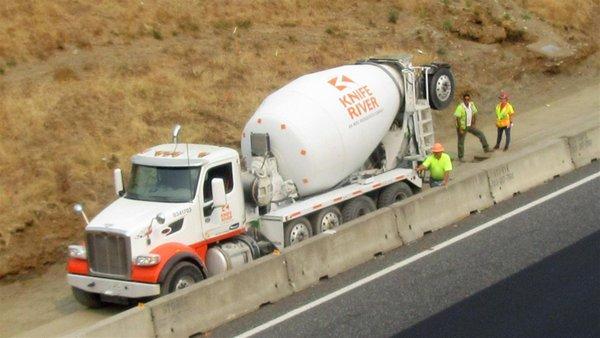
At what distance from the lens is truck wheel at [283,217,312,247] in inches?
746

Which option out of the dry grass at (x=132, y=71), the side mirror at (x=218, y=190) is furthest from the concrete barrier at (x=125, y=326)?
the dry grass at (x=132, y=71)

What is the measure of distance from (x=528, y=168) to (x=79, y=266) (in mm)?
10218

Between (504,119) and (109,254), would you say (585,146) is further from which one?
(109,254)

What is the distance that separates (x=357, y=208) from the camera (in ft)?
67.8

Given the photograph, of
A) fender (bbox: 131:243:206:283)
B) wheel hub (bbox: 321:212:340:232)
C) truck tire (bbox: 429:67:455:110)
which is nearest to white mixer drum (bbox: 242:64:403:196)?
wheel hub (bbox: 321:212:340:232)

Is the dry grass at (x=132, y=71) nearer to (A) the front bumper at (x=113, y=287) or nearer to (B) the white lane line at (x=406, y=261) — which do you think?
(A) the front bumper at (x=113, y=287)

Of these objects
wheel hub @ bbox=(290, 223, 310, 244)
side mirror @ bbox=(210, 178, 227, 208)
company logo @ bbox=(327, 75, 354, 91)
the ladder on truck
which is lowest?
wheel hub @ bbox=(290, 223, 310, 244)

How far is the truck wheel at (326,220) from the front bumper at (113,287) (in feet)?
13.7

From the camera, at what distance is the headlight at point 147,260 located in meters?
16.5

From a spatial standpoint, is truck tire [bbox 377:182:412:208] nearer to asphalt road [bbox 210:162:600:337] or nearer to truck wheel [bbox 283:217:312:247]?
asphalt road [bbox 210:162:600:337]

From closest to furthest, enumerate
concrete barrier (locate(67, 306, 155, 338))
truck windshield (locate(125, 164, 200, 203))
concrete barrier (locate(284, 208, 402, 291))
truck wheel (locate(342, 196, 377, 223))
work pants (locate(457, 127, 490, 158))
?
concrete barrier (locate(67, 306, 155, 338)) < concrete barrier (locate(284, 208, 402, 291)) < truck windshield (locate(125, 164, 200, 203)) < truck wheel (locate(342, 196, 377, 223)) < work pants (locate(457, 127, 490, 158))

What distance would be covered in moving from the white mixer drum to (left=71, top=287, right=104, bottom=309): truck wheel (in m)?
3.96

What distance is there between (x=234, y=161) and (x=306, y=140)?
6.09ft

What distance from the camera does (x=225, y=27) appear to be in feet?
113
